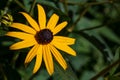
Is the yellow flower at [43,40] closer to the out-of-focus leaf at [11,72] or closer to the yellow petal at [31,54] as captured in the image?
the yellow petal at [31,54]

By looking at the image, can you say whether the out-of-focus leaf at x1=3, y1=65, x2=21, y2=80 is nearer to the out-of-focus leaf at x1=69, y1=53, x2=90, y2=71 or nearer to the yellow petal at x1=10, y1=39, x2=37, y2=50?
the yellow petal at x1=10, y1=39, x2=37, y2=50

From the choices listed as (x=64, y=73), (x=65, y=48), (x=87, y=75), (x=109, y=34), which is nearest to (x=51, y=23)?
(x=65, y=48)

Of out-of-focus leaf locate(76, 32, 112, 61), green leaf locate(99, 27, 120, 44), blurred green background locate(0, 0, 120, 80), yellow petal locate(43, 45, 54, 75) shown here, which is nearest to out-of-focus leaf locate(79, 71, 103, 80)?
blurred green background locate(0, 0, 120, 80)

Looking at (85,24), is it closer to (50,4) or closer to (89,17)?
(89,17)

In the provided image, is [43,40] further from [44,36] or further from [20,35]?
[20,35]

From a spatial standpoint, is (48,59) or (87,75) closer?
(48,59)

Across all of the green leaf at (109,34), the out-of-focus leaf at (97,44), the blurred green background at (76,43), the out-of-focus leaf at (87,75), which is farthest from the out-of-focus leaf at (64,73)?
the green leaf at (109,34)
